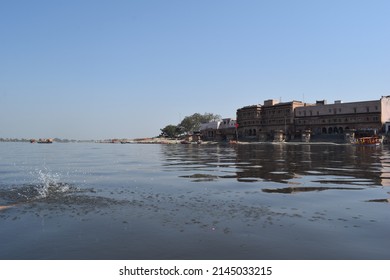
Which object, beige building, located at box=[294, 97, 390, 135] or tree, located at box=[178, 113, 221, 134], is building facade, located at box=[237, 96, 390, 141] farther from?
tree, located at box=[178, 113, 221, 134]

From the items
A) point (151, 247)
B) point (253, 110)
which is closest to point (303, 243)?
point (151, 247)

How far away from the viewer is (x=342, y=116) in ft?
335

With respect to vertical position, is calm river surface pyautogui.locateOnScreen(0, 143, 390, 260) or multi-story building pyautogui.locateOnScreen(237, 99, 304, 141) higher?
multi-story building pyautogui.locateOnScreen(237, 99, 304, 141)

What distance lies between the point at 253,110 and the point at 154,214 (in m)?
120

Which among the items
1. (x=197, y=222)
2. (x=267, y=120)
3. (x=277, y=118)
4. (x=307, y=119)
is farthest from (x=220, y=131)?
(x=197, y=222)

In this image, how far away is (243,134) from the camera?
133250mm

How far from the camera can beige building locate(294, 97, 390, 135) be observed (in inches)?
3706

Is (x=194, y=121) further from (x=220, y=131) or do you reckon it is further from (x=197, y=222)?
(x=197, y=222)

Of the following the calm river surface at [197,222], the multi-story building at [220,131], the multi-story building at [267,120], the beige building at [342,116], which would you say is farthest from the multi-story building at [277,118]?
the calm river surface at [197,222]

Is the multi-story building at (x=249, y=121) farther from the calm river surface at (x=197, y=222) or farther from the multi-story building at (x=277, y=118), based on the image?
the calm river surface at (x=197, y=222)

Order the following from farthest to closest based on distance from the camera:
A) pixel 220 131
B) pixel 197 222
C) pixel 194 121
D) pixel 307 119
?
pixel 194 121 → pixel 220 131 → pixel 307 119 → pixel 197 222

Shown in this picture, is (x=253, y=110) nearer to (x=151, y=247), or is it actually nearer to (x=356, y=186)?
(x=356, y=186)

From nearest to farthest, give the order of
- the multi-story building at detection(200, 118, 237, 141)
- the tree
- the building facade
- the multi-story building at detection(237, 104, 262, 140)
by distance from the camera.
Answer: the building facade
the multi-story building at detection(237, 104, 262, 140)
the multi-story building at detection(200, 118, 237, 141)
the tree

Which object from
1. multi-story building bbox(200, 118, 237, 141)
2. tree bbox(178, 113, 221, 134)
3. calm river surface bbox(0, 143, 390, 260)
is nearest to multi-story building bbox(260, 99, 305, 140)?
multi-story building bbox(200, 118, 237, 141)
